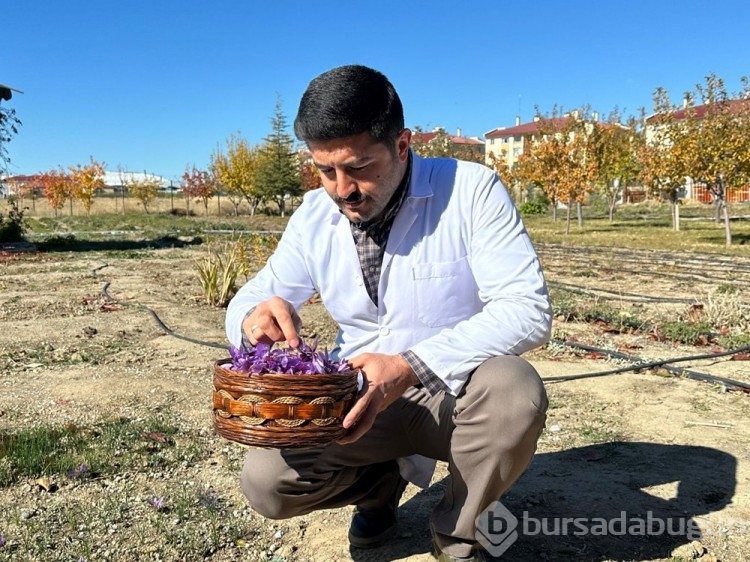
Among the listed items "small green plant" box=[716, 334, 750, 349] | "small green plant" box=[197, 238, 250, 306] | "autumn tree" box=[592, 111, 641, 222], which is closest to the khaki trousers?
"small green plant" box=[716, 334, 750, 349]

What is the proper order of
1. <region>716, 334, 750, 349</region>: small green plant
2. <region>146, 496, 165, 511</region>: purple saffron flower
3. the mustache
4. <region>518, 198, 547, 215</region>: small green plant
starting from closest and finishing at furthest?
the mustache
<region>146, 496, 165, 511</region>: purple saffron flower
<region>716, 334, 750, 349</region>: small green plant
<region>518, 198, 547, 215</region>: small green plant

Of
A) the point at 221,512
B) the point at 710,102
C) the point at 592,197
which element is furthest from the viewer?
the point at 592,197

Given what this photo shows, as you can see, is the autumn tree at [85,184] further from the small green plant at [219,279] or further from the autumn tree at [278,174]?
the small green plant at [219,279]

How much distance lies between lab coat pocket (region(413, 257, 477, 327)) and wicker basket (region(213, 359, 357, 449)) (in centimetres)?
43

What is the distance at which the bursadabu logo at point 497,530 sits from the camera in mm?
2076

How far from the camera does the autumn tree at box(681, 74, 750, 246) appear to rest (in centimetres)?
1644

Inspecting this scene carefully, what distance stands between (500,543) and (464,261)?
86 cm

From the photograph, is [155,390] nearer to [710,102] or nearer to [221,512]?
[221,512]

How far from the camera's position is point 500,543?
2.22 m

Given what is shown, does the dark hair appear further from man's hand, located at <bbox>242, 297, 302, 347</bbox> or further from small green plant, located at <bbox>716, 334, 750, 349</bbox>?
small green plant, located at <bbox>716, 334, 750, 349</bbox>

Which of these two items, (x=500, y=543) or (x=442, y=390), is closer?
(x=442, y=390)

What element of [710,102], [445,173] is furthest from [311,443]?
[710,102]

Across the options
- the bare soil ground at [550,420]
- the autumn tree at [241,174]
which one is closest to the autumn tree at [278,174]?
the autumn tree at [241,174]

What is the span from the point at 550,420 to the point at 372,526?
152cm
